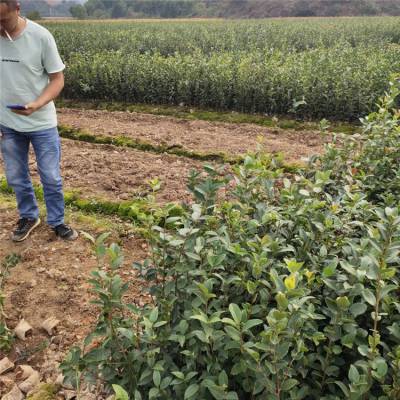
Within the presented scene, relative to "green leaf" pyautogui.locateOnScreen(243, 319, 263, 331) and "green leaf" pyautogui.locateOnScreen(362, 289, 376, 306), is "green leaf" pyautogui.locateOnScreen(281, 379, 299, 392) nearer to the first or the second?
"green leaf" pyautogui.locateOnScreen(243, 319, 263, 331)

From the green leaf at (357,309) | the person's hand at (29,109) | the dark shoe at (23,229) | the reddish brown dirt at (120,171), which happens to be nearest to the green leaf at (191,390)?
the green leaf at (357,309)

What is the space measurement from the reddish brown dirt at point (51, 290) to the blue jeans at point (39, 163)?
1.05ft

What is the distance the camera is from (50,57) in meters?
3.57

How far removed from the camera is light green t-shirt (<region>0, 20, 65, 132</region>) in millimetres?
3494

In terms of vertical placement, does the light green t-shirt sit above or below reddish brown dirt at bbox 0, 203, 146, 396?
above

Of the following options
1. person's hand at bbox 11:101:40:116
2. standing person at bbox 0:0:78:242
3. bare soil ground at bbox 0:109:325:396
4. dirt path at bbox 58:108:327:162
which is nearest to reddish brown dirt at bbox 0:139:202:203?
bare soil ground at bbox 0:109:325:396

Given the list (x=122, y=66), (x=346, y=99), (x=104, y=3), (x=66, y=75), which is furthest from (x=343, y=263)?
(x=104, y=3)

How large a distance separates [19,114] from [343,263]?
2.92 metres

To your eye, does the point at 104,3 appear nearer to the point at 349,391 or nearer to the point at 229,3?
the point at 229,3

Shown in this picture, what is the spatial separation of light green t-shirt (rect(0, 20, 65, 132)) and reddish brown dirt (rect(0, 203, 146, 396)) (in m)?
1.13

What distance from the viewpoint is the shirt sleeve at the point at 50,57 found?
3523mm

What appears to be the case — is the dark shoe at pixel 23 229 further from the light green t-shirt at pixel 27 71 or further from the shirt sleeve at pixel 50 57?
the shirt sleeve at pixel 50 57

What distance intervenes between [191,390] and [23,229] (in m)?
3.27

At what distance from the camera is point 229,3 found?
227 ft
